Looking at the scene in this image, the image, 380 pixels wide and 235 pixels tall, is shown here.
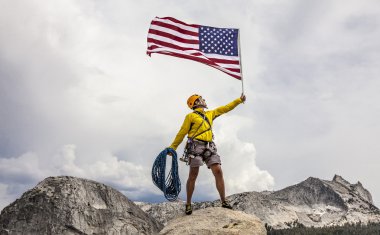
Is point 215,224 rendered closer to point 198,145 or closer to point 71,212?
point 198,145

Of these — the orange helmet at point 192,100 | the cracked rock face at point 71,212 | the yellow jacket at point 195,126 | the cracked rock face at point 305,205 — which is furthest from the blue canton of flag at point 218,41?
the cracked rock face at point 305,205

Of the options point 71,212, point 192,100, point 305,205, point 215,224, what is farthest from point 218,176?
point 305,205

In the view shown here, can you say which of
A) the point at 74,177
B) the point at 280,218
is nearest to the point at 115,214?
the point at 74,177

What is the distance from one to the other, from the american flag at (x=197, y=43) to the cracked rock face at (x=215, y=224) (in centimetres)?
376

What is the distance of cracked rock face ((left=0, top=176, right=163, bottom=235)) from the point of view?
33.7 metres

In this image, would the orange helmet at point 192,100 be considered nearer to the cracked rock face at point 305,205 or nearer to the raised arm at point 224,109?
the raised arm at point 224,109

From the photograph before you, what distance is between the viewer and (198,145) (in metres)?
9.65

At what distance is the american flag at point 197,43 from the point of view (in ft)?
38.0

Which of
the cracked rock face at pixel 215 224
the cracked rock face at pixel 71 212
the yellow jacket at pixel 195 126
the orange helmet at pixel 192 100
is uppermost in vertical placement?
the cracked rock face at pixel 71 212

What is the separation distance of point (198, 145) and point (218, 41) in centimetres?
358

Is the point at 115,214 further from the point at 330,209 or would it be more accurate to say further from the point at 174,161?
the point at 330,209

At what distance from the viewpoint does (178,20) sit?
12039 mm

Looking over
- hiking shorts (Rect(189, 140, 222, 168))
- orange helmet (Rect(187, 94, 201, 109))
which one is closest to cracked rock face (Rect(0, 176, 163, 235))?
orange helmet (Rect(187, 94, 201, 109))

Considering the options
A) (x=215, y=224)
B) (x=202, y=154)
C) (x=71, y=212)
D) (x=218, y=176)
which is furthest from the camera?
(x=71, y=212)
